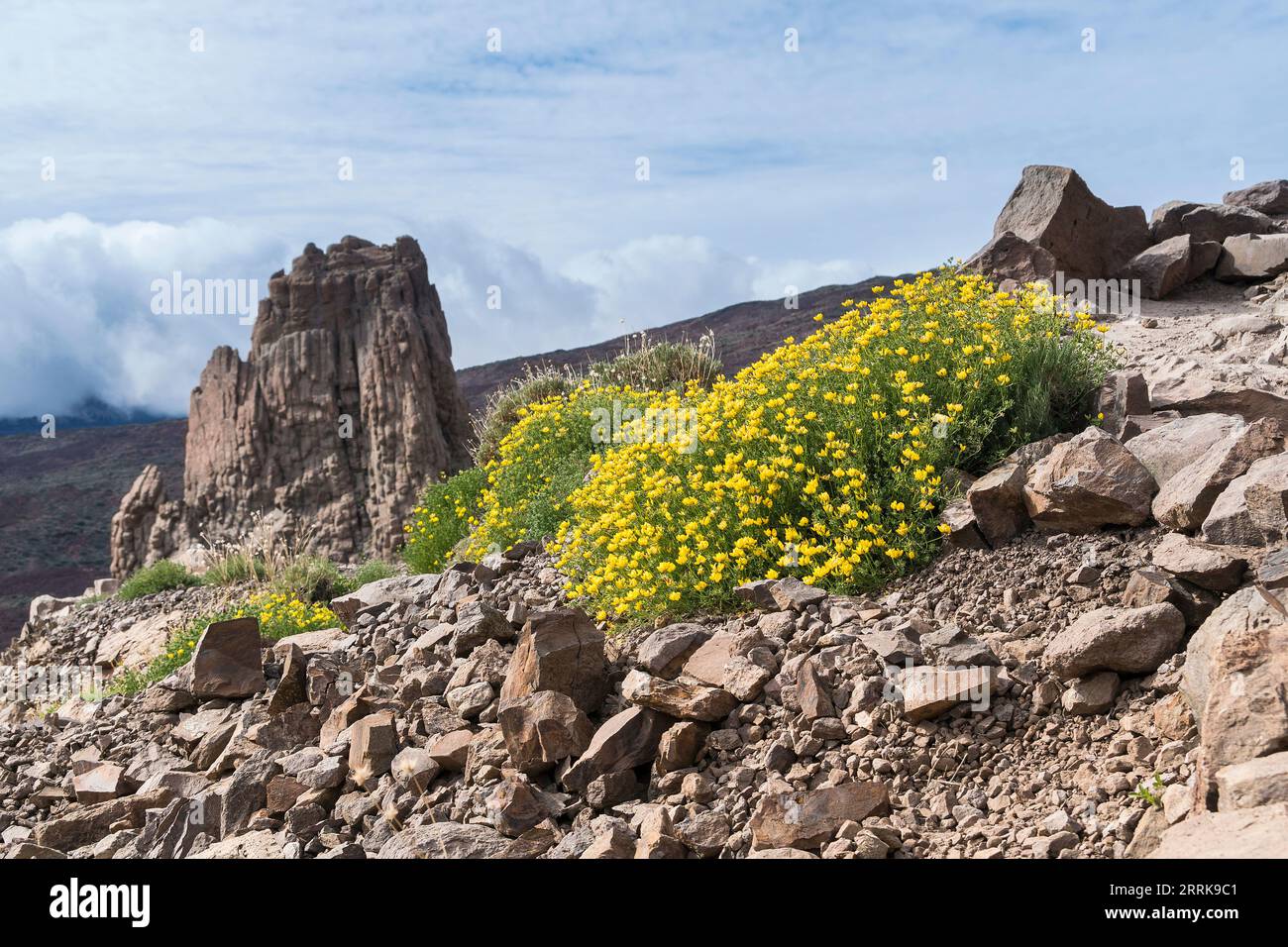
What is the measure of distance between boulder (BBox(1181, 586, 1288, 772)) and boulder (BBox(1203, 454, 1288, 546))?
98cm

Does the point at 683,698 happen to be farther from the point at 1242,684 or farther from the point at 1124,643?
the point at 1242,684

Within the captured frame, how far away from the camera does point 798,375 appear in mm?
7391

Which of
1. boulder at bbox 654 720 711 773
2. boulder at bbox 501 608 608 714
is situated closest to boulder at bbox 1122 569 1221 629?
boulder at bbox 654 720 711 773

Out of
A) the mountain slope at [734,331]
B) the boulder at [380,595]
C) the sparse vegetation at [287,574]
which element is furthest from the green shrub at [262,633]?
the mountain slope at [734,331]

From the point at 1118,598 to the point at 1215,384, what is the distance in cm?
328

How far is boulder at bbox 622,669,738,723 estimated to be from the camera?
4.91 meters

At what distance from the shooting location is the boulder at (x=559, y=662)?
540cm

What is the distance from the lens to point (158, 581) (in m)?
16.8

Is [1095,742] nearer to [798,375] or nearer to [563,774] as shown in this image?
[563,774]

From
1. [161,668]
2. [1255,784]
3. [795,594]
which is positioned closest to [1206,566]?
[1255,784]

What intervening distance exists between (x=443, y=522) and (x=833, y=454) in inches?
293

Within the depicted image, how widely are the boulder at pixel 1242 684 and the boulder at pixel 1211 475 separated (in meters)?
1.27

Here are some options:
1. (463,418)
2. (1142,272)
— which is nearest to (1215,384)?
(1142,272)

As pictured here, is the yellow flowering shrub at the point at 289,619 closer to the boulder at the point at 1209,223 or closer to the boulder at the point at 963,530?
the boulder at the point at 963,530
